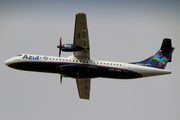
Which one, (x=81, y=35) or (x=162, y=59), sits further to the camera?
(x=162, y=59)

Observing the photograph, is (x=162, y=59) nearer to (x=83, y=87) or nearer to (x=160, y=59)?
(x=160, y=59)

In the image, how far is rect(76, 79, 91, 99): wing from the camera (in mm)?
32822

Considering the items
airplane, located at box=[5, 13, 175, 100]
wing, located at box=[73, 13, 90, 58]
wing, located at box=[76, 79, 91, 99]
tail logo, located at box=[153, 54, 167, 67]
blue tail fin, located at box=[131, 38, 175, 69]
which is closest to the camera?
wing, located at box=[73, 13, 90, 58]

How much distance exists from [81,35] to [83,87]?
8.71 m

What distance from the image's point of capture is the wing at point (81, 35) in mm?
26141

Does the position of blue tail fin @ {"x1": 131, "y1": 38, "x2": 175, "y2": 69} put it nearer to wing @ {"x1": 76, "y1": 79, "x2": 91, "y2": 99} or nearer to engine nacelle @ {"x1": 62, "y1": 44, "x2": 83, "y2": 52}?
wing @ {"x1": 76, "y1": 79, "x2": 91, "y2": 99}

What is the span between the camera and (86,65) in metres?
29.5

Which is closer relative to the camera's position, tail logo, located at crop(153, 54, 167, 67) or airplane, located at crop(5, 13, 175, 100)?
airplane, located at crop(5, 13, 175, 100)

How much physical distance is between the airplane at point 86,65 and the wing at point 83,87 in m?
2.75

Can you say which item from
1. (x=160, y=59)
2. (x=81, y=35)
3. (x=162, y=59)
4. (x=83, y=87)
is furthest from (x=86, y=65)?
(x=162, y=59)

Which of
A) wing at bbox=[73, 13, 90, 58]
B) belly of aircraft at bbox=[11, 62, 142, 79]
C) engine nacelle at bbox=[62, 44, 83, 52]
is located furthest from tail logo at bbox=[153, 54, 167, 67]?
engine nacelle at bbox=[62, 44, 83, 52]

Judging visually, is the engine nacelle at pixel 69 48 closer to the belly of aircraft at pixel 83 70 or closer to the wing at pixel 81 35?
the wing at pixel 81 35

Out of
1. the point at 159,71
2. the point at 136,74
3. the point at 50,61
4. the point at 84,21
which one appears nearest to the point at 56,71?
the point at 50,61
